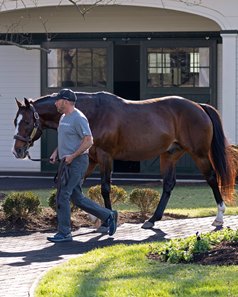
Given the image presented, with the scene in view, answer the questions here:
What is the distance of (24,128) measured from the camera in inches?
501

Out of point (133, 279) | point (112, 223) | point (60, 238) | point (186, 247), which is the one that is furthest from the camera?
point (112, 223)

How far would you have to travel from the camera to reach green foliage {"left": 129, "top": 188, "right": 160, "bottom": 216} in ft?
47.3

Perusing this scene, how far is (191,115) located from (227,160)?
0.82 metres

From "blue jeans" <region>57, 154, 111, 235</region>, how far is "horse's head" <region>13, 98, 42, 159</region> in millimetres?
993

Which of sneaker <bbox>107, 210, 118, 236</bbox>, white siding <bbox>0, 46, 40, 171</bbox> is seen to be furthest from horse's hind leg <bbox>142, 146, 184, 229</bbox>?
white siding <bbox>0, 46, 40, 171</bbox>

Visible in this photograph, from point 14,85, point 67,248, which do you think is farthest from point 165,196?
point 14,85

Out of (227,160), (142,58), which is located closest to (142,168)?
(142,58)

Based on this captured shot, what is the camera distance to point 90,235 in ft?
41.9

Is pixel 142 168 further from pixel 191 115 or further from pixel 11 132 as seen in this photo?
pixel 191 115

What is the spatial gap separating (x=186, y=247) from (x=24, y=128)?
341 cm

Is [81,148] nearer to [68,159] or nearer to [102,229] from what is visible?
[68,159]

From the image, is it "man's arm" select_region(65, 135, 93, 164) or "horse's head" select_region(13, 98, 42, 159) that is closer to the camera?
"man's arm" select_region(65, 135, 93, 164)

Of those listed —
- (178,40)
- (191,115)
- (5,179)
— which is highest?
(178,40)

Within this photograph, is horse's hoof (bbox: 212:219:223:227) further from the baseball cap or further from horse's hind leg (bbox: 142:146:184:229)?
the baseball cap
